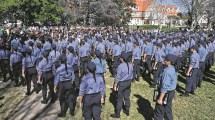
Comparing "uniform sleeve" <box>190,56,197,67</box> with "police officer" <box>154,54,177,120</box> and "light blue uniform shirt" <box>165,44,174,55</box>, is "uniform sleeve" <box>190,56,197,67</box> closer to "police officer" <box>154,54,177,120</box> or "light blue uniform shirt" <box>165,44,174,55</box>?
"light blue uniform shirt" <box>165,44,174,55</box>

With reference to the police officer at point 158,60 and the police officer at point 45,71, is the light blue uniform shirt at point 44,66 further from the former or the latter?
the police officer at point 158,60

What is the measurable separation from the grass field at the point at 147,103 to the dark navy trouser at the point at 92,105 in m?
2.17

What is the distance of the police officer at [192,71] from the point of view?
1123 centimetres

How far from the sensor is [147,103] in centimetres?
1133

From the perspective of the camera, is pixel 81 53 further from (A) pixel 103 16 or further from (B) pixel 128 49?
(A) pixel 103 16

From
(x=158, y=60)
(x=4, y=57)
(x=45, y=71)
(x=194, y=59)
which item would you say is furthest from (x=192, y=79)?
(x=4, y=57)

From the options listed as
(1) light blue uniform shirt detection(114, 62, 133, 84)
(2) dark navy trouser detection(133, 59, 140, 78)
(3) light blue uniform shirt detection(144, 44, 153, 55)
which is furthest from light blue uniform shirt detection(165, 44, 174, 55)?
(1) light blue uniform shirt detection(114, 62, 133, 84)

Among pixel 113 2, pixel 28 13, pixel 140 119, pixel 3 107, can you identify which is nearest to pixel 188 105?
pixel 140 119

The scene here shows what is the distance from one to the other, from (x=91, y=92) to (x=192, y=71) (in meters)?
6.06

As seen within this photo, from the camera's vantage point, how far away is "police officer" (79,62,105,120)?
7.24 metres

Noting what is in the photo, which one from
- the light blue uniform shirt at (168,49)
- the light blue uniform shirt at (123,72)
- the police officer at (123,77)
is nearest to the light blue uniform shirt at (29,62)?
the police officer at (123,77)

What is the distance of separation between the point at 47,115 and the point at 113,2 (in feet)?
164

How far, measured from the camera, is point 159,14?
71062 millimetres

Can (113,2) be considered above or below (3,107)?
above
